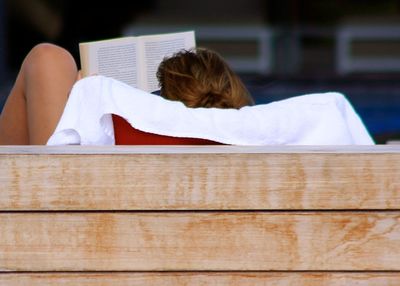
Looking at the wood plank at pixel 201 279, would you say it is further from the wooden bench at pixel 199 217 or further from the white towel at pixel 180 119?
the white towel at pixel 180 119

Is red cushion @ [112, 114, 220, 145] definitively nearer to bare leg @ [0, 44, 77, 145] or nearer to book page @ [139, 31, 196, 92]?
bare leg @ [0, 44, 77, 145]

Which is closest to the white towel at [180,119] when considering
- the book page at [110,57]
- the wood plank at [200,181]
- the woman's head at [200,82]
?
the woman's head at [200,82]

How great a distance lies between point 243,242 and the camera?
1635mm

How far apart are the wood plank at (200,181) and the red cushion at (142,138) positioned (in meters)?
0.39

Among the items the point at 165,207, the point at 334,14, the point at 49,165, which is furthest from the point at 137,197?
the point at 334,14

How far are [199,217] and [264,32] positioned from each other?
5782 millimetres

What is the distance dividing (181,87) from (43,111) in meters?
0.32

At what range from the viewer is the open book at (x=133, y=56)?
2.57 meters

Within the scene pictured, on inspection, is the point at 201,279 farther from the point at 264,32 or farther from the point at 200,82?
the point at 264,32

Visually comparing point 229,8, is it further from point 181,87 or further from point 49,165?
point 49,165

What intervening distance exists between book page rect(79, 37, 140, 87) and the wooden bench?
95 cm

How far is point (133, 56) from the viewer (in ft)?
8.63

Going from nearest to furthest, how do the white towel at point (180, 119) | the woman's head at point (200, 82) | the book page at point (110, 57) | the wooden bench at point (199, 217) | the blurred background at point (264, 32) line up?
1. the wooden bench at point (199, 217)
2. the white towel at point (180, 119)
3. the woman's head at point (200, 82)
4. the book page at point (110, 57)
5. the blurred background at point (264, 32)

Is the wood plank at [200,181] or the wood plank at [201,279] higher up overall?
the wood plank at [200,181]
